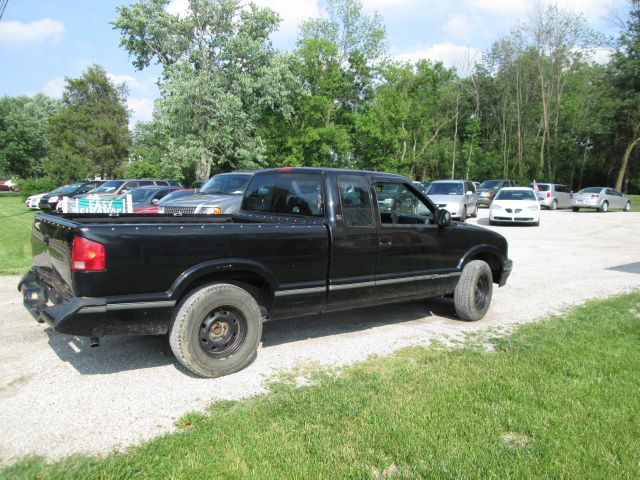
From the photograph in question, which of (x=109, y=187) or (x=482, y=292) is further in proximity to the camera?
(x=109, y=187)

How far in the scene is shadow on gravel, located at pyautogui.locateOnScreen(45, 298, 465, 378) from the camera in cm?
470

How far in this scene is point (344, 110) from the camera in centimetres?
4691

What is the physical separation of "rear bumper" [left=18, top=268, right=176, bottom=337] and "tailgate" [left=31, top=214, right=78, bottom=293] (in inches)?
7.1

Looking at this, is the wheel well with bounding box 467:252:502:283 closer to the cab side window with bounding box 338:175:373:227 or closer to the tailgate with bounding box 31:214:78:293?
the cab side window with bounding box 338:175:373:227

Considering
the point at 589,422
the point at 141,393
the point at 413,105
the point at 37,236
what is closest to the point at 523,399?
the point at 589,422

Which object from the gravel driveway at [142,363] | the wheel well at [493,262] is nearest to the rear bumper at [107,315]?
the gravel driveway at [142,363]

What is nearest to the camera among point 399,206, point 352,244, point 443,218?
point 352,244

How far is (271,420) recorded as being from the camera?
3.57 metres

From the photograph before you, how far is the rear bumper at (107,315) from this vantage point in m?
3.84

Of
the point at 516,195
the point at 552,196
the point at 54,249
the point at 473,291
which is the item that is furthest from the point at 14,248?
the point at 552,196

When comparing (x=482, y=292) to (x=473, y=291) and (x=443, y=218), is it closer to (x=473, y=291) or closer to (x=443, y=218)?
(x=473, y=291)

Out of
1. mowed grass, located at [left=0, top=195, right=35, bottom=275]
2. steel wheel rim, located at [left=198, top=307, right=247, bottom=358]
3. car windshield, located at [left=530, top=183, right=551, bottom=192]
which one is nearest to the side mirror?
steel wheel rim, located at [left=198, top=307, right=247, bottom=358]

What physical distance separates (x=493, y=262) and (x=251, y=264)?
396 centimetres

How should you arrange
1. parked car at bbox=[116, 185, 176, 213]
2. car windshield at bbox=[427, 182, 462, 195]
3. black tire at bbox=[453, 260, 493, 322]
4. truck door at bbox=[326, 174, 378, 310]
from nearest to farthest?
1. truck door at bbox=[326, 174, 378, 310]
2. black tire at bbox=[453, 260, 493, 322]
3. parked car at bbox=[116, 185, 176, 213]
4. car windshield at bbox=[427, 182, 462, 195]
